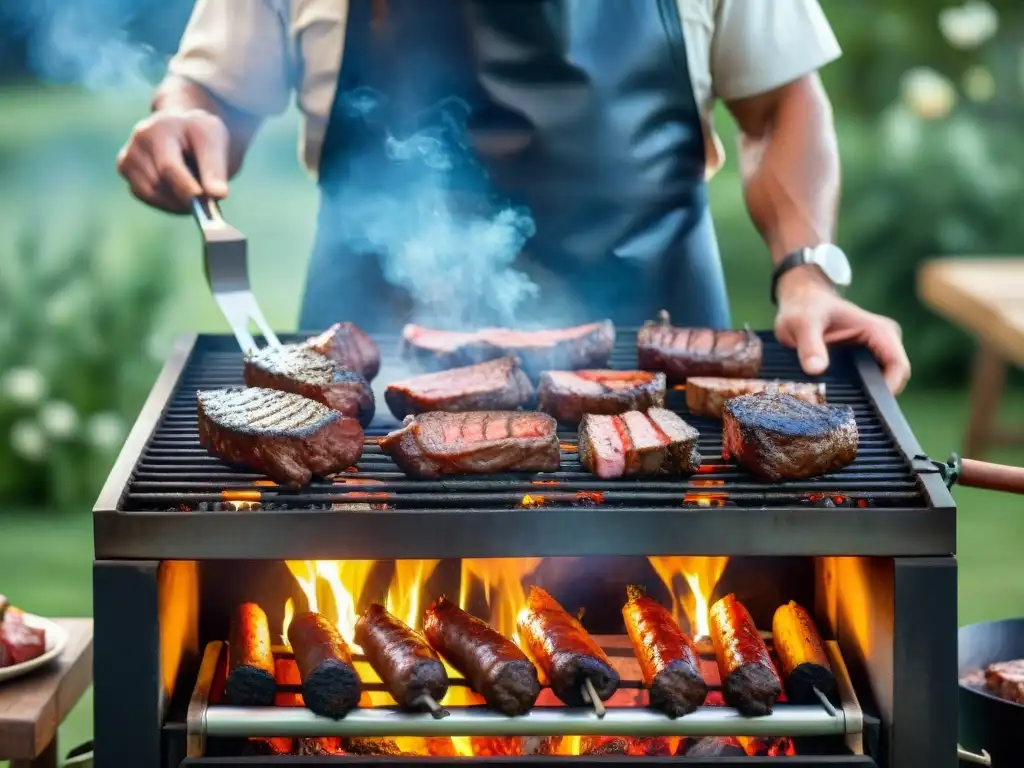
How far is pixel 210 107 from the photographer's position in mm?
3980

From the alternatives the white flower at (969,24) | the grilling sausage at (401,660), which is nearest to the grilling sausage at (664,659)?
the grilling sausage at (401,660)

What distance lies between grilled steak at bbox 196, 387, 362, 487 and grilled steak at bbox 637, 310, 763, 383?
890 millimetres

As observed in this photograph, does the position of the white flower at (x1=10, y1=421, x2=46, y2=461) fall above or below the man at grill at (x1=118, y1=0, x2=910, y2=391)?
below

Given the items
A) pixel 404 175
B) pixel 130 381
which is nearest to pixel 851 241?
pixel 130 381

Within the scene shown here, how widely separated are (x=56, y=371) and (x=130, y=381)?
0.39m

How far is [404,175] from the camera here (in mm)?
3930

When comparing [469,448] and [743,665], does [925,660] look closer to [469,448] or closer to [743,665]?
[743,665]

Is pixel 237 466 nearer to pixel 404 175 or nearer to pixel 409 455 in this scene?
pixel 409 455

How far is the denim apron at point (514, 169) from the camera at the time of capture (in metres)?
3.78

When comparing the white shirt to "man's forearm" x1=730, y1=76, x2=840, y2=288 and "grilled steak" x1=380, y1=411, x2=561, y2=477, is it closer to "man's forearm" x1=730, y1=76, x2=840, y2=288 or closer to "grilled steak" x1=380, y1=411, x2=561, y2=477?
"man's forearm" x1=730, y1=76, x2=840, y2=288

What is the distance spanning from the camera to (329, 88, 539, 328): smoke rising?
3867 mm

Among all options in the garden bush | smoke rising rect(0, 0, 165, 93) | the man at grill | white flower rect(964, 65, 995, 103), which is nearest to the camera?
the man at grill

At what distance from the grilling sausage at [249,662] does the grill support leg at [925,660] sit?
125 centimetres

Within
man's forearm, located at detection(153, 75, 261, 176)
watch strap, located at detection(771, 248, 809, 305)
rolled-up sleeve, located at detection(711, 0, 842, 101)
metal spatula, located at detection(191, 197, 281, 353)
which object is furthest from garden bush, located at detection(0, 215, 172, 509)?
watch strap, located at detection(771, 248, 809, 305)
